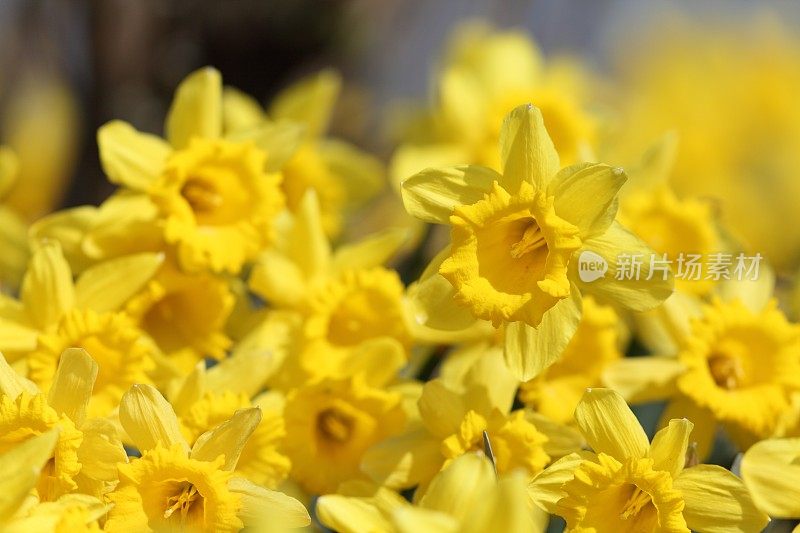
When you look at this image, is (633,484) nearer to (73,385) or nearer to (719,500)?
(719,500)

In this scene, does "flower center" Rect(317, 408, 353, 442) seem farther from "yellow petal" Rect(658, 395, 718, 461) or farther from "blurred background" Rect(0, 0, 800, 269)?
"blurred background" Rect(0, 0, 800, 269)

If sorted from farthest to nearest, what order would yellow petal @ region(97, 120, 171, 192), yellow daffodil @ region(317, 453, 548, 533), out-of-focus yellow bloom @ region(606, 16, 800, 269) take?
out-of-focus yellow bloom @ region(606, 16, 800, 269), yellow petal @ region(97, 120, 171, 192), yellow daffodil @ region(317, 453, 548, 533)

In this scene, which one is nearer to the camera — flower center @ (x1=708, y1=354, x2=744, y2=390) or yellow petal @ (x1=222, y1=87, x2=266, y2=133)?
flower center @ (x1=708, y1=354, x2=744, y2=390)

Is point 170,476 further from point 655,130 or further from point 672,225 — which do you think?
point 655,130

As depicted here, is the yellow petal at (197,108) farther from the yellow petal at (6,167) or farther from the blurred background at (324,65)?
the blurred background at (324,65)

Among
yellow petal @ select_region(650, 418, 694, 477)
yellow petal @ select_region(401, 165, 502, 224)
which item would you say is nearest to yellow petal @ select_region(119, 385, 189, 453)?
yellow petal @ select_region(401, 165, 502, 224)

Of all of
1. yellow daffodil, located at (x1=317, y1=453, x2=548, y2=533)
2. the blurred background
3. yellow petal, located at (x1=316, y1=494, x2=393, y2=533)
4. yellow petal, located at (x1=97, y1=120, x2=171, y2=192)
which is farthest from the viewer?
the blurred background
